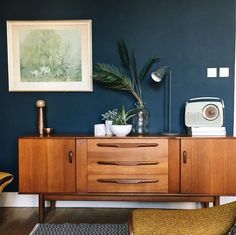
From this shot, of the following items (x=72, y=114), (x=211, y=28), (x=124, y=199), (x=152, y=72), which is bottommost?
(x=124, y=199)

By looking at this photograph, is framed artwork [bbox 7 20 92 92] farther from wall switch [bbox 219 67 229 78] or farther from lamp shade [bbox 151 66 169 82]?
wall switch [bbox 219 67 229 78]

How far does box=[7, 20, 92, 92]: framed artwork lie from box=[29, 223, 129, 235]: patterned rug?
4.19ft

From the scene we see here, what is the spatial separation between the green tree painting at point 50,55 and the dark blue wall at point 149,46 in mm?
155

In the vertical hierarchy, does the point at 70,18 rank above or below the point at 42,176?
above

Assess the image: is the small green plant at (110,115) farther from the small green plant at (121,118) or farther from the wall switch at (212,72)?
the wall switch at (212,72)

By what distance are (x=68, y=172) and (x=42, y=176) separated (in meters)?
0.23

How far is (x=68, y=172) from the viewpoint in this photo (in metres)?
3.01

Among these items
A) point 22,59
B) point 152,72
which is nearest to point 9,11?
point 22,59

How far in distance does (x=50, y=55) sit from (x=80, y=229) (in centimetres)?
165

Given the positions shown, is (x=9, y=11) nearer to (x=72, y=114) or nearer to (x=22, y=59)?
(x=22, y=59)

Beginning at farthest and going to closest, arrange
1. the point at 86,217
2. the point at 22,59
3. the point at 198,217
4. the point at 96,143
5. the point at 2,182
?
the point at 22,59 → the point at 86,217 → the point at 96,143 → the point at 2,182 → the point at 198,217

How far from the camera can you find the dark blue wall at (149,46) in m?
3.30

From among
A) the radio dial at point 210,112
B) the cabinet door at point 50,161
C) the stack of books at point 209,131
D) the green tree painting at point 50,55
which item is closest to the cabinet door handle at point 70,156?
the cabinet door at point 50,161

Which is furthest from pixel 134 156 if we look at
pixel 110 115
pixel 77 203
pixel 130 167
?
pixel 77 203
